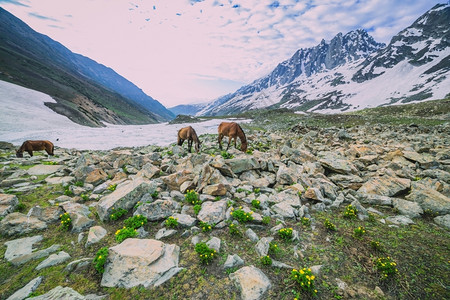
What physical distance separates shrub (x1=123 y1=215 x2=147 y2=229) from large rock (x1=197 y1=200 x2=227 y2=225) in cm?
195

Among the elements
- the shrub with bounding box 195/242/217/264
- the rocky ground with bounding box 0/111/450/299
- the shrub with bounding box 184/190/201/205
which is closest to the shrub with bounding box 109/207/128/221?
the rocky ground with bounding box 0/111/450/299

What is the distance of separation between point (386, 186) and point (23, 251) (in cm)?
1435

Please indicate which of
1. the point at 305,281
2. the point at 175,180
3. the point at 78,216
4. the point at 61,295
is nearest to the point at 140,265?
the point at 61,295

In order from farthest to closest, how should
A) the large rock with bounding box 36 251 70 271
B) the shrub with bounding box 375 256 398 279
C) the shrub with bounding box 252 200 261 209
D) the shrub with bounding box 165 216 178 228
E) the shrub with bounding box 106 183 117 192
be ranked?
the shrub with bounding box 106 183 117 192, the shrub with bounding box 252 200 261 209, the shrub with bounding box 165 216 178 228, the large rock with bounding box 36 251 70 271, the shrub with bounding box 375 256 398 279

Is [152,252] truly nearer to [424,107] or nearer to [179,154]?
[179,154]

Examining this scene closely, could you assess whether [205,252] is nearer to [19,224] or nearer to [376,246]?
[376,246]

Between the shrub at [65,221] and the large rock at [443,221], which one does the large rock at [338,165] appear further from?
the shrub at [65,221]

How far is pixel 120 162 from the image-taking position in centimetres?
1291

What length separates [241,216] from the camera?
6879 millimetres

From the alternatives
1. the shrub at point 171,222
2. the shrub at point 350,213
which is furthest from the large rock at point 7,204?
the shrub at point 350,213

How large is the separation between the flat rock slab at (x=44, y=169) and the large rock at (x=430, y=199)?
19604 mm

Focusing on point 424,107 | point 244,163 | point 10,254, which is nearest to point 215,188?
point 244,163

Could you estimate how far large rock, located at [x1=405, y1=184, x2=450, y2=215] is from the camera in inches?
291

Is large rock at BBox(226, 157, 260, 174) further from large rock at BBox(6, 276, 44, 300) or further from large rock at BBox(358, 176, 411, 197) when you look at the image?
large rock at BBox(6, 276, 44, 300)
